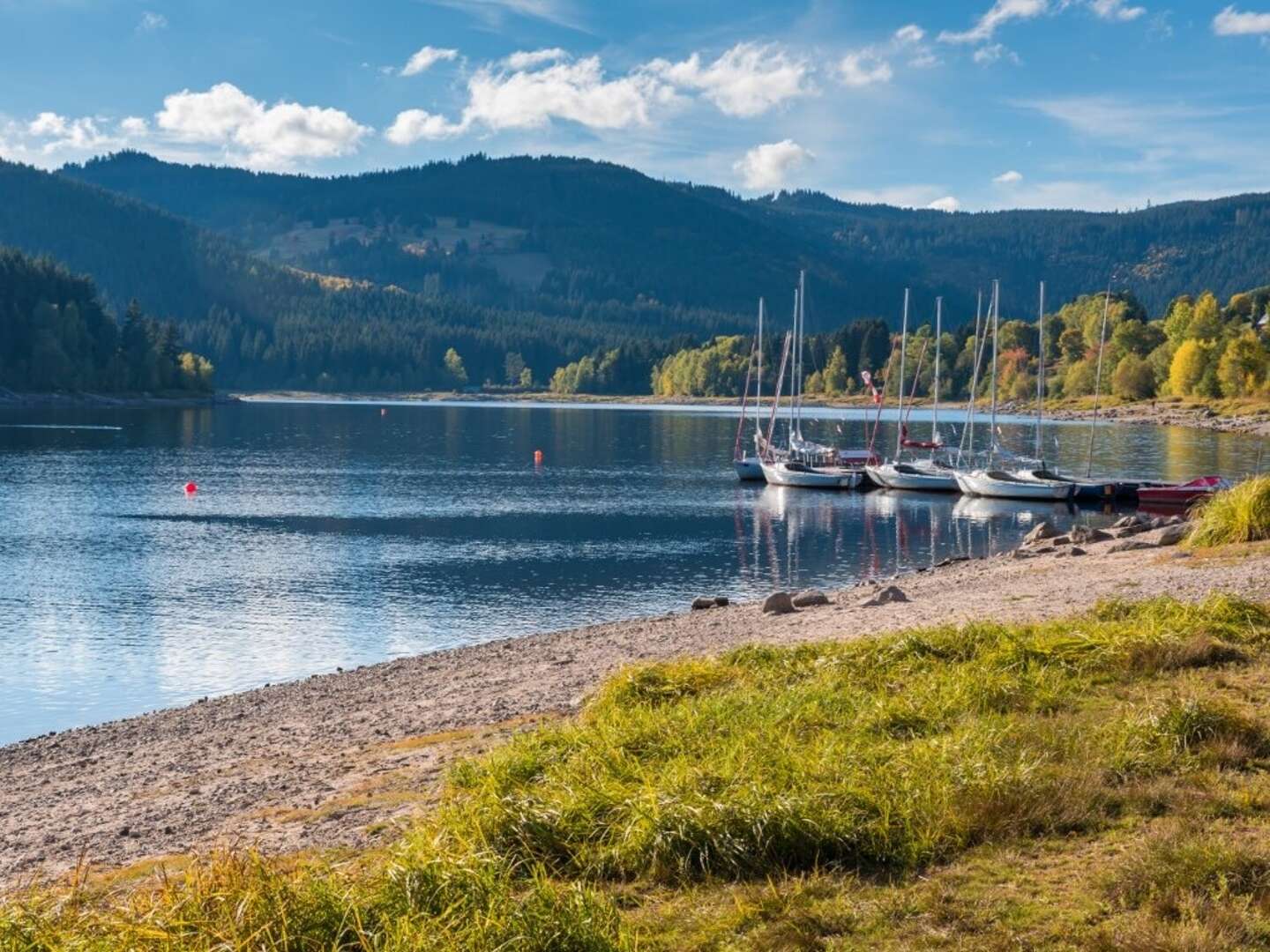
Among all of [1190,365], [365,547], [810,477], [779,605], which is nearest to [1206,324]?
[1190,365]

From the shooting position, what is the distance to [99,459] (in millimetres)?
92250

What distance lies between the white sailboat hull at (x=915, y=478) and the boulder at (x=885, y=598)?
49.9m

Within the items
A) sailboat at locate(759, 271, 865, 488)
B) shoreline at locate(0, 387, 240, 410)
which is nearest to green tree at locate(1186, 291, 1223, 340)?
sailboat at locate(759, 271, 865, 488)

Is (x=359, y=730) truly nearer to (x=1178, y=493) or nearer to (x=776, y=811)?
(x=776, y=811)

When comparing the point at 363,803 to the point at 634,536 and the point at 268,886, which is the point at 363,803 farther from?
the point at 634,536

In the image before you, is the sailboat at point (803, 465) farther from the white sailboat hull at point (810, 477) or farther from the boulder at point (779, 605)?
the boulder at point (779, 605)

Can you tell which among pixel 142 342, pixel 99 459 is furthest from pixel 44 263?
pixel 99 459

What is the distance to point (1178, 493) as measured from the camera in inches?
2470

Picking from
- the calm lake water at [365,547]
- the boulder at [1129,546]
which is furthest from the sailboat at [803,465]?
the boulder at [1129,546]

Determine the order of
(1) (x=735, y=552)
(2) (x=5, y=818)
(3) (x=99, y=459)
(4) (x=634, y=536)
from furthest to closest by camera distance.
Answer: (3) (x=99, y=459)
(4) (x=634, y=536)
(1) (x=735, y=552)
(2) (x=5, y=818)

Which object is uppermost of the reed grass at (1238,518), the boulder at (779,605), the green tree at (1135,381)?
the green tree at (1135,381)

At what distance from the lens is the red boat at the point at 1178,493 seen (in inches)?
2397

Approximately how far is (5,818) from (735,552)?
36307 mm

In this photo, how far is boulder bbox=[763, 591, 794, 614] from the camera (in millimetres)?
26562
